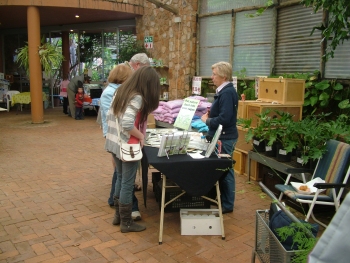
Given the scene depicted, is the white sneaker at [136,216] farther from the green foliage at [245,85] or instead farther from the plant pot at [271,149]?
the green foliage at [245,85]

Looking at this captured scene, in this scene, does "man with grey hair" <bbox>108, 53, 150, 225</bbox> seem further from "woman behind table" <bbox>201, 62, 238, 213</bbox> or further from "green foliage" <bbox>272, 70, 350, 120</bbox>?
"green foliage" <bbox>272, 70, 350, 120</bbox>

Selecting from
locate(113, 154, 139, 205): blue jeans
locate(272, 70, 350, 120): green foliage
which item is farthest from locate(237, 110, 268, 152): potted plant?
locate(113, 154, 139, 205): blue jeans

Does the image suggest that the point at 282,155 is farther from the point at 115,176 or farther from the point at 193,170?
the point at 115,176

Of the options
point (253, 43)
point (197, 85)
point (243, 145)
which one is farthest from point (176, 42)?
point (243, 145)

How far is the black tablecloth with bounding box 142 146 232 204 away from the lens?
3.20 m

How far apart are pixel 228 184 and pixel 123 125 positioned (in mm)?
1455

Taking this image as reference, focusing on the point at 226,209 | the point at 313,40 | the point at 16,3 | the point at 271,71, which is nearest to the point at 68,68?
the point at 16,3

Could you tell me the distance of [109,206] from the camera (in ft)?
13.9

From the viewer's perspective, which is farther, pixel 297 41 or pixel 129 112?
pixel 297 41

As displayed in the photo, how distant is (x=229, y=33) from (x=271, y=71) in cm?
168

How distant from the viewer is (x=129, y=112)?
10.3 ft

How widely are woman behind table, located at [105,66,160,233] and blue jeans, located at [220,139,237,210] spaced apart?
3.27ft

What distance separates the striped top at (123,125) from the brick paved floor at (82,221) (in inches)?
34.2

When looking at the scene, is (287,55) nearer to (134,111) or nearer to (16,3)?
(134,111)
